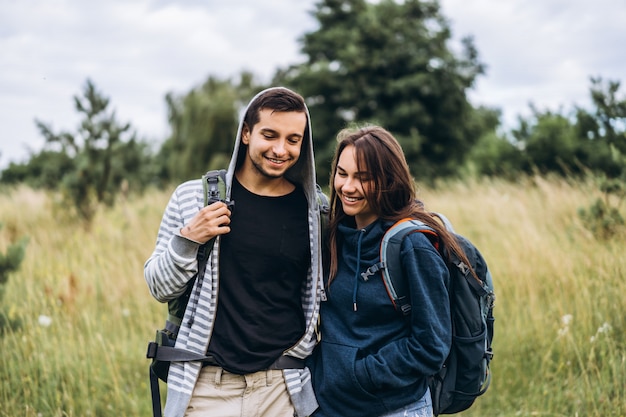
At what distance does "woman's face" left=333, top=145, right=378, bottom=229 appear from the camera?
2.52 metres

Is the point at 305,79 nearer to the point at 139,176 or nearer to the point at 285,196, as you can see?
the point at 139,176

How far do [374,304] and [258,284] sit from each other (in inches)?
20.5

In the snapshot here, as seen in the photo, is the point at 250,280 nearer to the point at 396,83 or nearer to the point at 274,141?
the point at 274,141

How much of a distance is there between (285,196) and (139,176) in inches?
857

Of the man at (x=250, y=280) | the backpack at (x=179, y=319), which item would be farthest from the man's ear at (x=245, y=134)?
the backpack at (x=179, y=319)

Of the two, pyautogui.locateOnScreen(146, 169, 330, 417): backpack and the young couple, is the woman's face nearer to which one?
the young couple

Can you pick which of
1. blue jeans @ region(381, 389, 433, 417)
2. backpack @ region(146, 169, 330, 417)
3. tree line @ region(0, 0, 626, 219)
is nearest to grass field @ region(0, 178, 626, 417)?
backpack @ region(146, 169, 330, 417)

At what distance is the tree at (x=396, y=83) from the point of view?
18.9 metres

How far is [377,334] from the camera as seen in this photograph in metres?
2.36

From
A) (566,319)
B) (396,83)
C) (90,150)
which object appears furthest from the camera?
(396,83)

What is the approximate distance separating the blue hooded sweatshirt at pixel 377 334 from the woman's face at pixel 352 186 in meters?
0.10

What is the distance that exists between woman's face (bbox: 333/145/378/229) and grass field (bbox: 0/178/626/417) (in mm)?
2261

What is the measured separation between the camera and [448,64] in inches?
756

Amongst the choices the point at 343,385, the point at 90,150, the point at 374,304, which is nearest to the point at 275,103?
the point at 374,304
